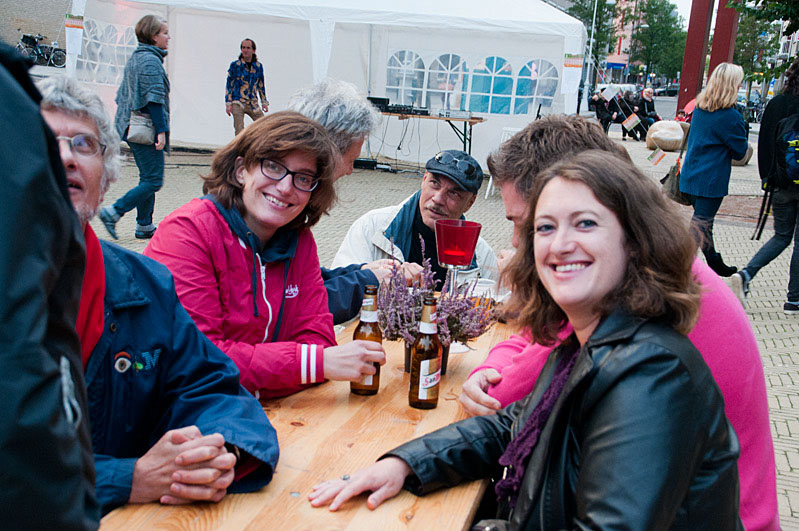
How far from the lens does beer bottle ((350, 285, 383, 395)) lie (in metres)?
2.16

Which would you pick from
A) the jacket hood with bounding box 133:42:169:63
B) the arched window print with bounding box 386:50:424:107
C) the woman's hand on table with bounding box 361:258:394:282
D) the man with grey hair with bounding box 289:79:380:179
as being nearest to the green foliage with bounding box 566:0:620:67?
the arched window print with bounding box 386:50:424:107

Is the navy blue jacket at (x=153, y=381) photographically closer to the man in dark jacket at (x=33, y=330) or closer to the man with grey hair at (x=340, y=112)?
the man in dark jacket at (x=33, y=330)

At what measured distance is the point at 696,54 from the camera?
26031mm

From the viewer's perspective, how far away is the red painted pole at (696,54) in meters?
25.8

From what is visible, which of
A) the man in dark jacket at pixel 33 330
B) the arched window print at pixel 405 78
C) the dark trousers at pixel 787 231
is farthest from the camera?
the arched window print at pixel 405 78

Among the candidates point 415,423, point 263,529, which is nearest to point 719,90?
point 415,423

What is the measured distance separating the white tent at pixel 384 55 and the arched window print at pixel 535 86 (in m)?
0.02

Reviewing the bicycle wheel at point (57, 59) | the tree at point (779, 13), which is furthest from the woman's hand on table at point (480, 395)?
the bicycle wheel at point (57, 59)

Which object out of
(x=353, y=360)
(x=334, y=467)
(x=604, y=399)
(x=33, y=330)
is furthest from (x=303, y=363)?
(x=33, y=330)

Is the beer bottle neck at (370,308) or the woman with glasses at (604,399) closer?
the woman with glasses at (604,399)

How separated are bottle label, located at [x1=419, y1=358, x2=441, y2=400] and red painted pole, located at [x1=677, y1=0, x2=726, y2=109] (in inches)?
1038

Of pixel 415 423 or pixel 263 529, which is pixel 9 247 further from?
pixel 415 423

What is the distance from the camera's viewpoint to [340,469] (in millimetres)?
1772

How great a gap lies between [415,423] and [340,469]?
15.0 inches
